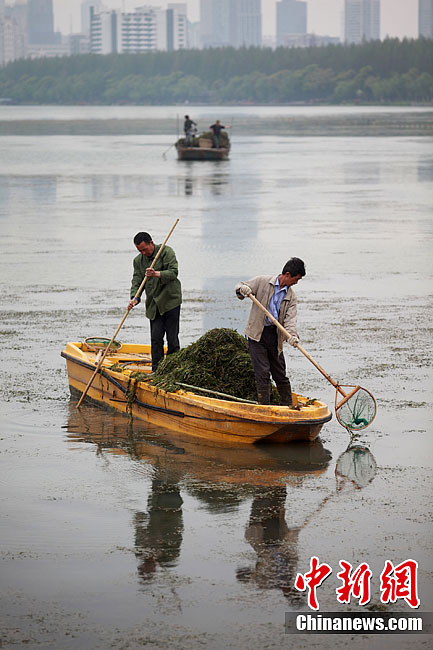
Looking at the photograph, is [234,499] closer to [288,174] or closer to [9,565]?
[9,565]

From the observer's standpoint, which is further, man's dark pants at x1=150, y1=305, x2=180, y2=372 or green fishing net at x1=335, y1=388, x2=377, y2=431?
man's dark pants at x1=150, y1=305, x2=180, y2=372

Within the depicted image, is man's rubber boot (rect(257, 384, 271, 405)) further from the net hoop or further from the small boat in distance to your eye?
the small boat in distance

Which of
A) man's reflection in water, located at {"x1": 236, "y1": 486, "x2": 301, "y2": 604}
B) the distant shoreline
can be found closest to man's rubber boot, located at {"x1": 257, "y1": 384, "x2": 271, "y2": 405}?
man's reflection in water, located at {"x1": 236, "y1": 486, "x2": 301, "y2": 604}

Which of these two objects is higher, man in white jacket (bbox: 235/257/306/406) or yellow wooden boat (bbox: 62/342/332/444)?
man in white jacket (bbox: 235/257/306/406)

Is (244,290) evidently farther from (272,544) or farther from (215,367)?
(272,544)

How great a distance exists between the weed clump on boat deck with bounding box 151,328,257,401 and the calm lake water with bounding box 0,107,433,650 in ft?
1.56

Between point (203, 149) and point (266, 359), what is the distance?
3838 centimetres

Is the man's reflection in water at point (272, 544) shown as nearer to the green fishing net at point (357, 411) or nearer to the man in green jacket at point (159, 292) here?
the green fishing net at point (357, 411)

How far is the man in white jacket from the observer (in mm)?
8945

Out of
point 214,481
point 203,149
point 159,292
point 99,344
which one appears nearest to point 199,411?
point 214,481

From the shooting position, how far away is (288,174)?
39.0 m

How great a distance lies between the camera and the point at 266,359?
9.06 meters

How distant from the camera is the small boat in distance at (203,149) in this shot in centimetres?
4672

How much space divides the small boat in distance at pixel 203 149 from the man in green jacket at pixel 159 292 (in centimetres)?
3683
